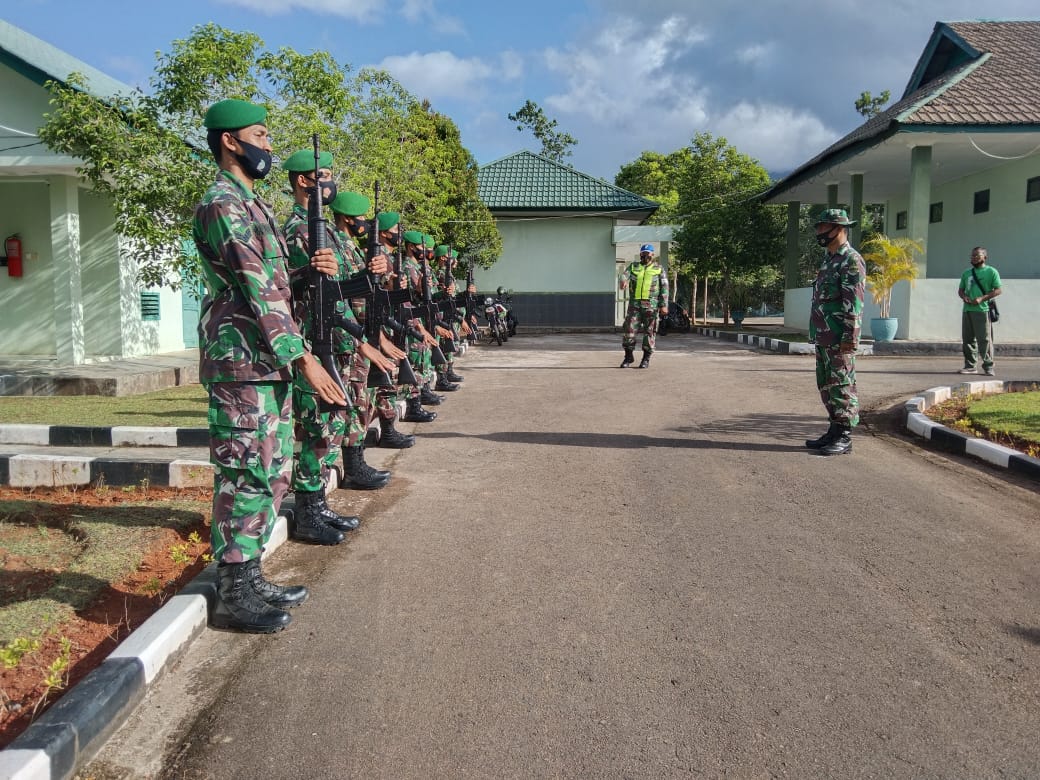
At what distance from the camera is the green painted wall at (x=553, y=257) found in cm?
2784

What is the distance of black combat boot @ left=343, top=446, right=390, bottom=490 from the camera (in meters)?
5.43

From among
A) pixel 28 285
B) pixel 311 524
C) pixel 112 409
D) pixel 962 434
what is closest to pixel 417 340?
pixel 112 409

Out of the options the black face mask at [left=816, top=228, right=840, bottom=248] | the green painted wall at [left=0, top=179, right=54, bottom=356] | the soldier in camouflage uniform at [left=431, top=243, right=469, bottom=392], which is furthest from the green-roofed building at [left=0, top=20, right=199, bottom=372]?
the black face mask at [left=816, top=228, right=840, bottom=248]

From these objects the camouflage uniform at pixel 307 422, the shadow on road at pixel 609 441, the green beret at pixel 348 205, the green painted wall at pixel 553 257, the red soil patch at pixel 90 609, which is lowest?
the red soil patch at pixel 90 609

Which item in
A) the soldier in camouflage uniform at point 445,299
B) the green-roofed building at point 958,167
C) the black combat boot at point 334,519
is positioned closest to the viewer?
the black combat boot at point 334,519

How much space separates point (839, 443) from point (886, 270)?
33.1 ft

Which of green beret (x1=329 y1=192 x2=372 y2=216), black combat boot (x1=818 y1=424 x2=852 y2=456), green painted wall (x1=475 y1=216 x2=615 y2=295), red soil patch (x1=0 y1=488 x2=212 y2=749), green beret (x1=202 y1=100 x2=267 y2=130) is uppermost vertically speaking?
green painted wall (x1=475 y1=216 x2=615 y2=295)

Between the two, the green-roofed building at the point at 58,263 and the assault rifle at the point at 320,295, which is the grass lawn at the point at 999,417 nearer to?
the assault rifle at the point at 320,295

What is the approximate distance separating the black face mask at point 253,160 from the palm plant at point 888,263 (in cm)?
1408

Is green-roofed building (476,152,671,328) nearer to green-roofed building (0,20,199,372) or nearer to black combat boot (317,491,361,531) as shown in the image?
green-roofed building (0,20,199,372)

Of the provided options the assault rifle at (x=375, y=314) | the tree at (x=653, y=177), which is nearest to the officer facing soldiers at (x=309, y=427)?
the assault rifle at (x=375, y=314)

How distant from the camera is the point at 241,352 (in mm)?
3184

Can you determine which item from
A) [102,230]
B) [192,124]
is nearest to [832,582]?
[192,124]

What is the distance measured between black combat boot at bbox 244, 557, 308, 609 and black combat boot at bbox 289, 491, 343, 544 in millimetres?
796
